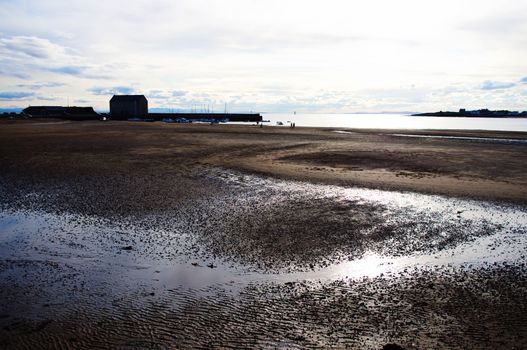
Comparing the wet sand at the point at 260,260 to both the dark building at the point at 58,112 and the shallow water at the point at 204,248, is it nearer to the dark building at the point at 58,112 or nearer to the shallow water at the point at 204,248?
the shallow water at the point at 204,248

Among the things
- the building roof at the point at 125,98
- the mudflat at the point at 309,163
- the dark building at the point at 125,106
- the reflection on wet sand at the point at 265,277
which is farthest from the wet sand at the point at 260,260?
the building roof at the point at 125,98

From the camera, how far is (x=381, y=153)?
89.6 feet

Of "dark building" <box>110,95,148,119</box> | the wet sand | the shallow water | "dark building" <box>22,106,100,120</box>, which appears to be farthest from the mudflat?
"dark building" <box>22,106,100,120</box>

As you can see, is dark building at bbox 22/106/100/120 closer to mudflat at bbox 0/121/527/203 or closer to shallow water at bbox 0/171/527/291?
mudflat at bbox 0/121/527/203

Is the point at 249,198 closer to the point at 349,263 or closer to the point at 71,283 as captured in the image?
the point at 349,263

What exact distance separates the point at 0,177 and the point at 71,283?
13.1 meters

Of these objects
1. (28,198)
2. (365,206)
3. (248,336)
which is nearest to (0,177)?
(28,198)

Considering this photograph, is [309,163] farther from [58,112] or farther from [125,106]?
[58,112]

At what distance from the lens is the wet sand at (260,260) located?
18.9ft

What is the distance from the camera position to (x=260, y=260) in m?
8.70

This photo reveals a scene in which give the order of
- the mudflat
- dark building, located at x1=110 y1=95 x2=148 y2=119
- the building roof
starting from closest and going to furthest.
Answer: the mudflat
dark building, located at x1=110 y1=95 x2=148 y2=119
the building roof

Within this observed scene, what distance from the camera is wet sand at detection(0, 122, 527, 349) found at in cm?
577

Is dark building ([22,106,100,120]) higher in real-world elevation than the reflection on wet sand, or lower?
higher

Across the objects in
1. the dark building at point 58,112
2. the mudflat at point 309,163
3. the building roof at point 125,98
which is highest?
the building roof at point 125,98
